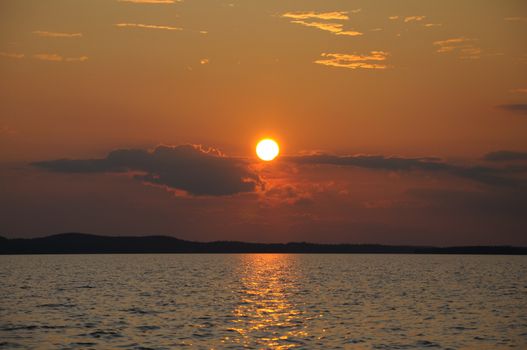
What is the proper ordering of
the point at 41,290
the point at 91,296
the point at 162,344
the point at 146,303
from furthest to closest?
the point at 41,290
the point at 91,296
the point at 146,303
the point at 162,344

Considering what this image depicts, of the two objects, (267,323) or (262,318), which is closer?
(267,323)


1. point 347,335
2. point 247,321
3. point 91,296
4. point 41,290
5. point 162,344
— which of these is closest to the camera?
point 162,344

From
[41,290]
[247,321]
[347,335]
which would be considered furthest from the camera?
[41,290]

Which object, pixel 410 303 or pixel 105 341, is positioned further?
pixel 410 303

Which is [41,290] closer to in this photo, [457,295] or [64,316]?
[64,316]

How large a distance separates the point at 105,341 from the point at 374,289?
200ft

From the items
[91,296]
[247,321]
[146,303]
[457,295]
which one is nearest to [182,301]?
[146,303]

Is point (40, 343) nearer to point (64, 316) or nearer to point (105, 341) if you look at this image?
point (105, 341)

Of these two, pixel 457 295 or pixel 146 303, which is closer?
pixel 146 303

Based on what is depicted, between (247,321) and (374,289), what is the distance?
45.6 meters

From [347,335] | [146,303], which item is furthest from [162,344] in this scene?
[146,303]

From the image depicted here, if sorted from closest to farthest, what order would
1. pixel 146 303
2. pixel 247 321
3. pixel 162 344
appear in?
pixel 162 344
pixel 247 321
pixel 146 303

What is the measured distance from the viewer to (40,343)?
5269cm

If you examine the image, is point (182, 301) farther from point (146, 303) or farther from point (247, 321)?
point (247, 321)
